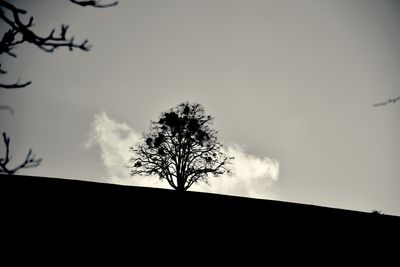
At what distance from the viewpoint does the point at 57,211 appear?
3268 mm

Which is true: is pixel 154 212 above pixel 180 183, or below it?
below

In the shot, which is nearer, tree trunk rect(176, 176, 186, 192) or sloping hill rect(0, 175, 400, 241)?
sloping hill rect(0, 175, 400, 241)

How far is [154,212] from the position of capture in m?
3.53

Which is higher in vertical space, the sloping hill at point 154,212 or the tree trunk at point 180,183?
the tree trunk at point 180,183

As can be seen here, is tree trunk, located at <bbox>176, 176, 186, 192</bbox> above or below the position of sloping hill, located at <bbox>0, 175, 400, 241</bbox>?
above

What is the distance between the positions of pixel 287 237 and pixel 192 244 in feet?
4.62

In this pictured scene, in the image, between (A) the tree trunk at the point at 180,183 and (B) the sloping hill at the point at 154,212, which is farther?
(A) the tree trunk at the point at 180,183

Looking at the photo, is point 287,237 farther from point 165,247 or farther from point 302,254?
point 165,247

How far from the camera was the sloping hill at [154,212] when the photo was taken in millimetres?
3240

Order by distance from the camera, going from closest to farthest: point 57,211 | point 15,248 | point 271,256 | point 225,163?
point 15,248 → point 57,211 → point 271,256 → point 225,163

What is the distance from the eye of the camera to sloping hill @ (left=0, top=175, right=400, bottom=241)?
3240 mm

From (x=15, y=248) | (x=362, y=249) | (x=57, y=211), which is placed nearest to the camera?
(x=15, y=248)

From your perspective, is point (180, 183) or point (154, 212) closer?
point (154, 212)

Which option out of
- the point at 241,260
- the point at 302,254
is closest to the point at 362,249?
the point at 302,254
